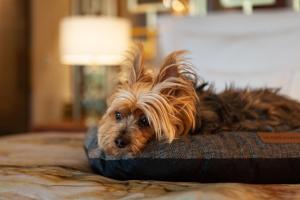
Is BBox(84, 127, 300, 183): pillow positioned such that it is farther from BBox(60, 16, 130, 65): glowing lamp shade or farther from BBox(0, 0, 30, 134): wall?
BBox(0, 0, 30, 134): wall

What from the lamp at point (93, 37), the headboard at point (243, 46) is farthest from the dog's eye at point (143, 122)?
the lamp at point (93, 37)

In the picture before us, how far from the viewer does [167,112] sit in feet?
4.74

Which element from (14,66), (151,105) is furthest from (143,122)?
(14,66)

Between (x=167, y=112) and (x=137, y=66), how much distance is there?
204mm

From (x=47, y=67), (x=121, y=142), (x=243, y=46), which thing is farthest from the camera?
(x=47, y=67)

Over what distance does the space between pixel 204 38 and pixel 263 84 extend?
454 mm

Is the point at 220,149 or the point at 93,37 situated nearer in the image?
the point at 220,149

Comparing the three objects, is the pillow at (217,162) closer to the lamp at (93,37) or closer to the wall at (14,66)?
the lamp at (93,37)

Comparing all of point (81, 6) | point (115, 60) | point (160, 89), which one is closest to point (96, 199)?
point (160, 89)

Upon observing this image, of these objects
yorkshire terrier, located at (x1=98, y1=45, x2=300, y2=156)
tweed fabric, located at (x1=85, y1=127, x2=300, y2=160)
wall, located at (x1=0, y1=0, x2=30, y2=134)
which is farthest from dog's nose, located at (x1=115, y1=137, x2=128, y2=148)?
wall, located at (x1=0, y1=0, x2=30, y2=134)

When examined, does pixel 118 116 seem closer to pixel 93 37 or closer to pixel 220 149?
pixel 220 149

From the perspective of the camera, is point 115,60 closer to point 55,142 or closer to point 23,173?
point 55,142

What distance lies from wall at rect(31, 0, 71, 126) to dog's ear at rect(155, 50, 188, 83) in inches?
98.8

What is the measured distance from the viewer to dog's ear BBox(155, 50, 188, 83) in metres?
1.47
